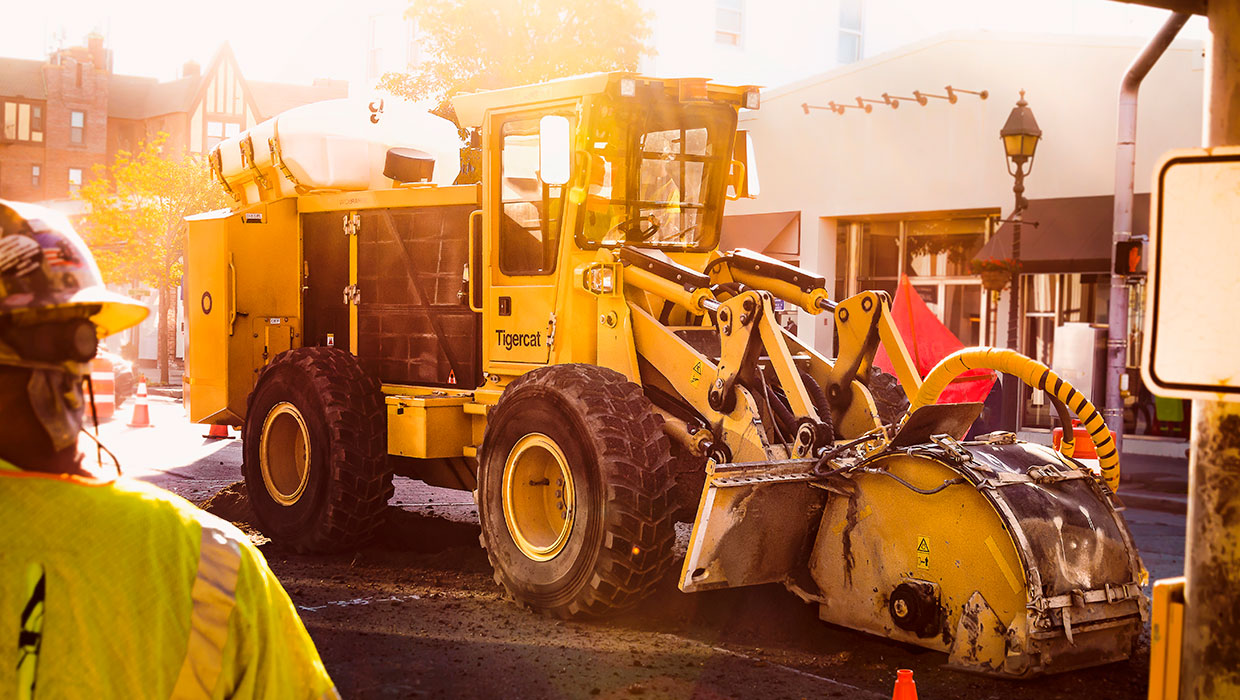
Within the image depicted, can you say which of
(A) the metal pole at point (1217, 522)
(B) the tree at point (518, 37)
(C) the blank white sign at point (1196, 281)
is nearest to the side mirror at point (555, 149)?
(A) the metal pole at point (1217, 522)

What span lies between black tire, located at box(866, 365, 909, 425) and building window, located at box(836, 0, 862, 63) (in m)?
24.0

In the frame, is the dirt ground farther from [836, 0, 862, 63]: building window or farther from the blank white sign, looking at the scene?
[836, 0, 862, 63]: building window

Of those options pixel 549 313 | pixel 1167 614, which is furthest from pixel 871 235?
pixel 1167 614

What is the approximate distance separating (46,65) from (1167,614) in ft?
238

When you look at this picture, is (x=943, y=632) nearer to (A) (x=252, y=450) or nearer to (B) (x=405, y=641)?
(B) (x=405, y=641)

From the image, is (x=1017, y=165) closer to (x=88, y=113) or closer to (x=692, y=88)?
(x=692, y=88)

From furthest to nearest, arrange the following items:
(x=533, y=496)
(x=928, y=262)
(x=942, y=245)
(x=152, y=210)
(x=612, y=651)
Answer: (x=152, y=210), (x=928, y=262), (x=942, y=245), (x=533, y=496), (x=612, y=651)

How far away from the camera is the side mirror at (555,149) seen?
7.96 m

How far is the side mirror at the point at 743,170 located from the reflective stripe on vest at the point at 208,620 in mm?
7468

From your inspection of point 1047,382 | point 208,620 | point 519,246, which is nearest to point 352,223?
point 519,246

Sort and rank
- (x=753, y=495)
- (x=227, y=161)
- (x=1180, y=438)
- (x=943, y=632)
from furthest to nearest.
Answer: (x=1180, y=438) → (x=227, y=161) → (x=753, y=495) → (x=943, y=632)

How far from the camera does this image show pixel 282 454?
10.1 meters

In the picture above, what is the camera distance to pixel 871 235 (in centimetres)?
2291

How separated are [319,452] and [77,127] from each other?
64.7m
